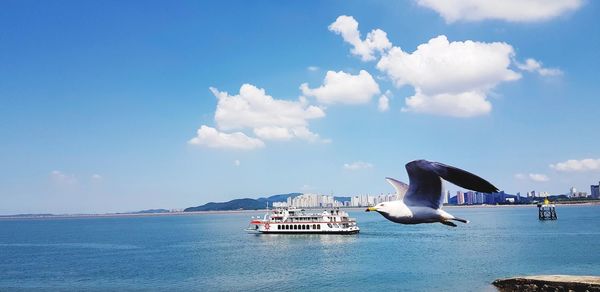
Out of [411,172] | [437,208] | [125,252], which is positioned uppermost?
[411,172]

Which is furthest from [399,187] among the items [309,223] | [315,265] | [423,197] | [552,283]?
[309,223]

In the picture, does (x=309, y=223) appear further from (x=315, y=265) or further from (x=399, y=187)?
(x=399, y=187)

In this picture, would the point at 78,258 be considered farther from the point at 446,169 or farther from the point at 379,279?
the point at 446,169

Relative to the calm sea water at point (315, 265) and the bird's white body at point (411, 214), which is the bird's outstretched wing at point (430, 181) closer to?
the bird's white body at point (411, 214)

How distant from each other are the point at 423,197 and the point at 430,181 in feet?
0.65

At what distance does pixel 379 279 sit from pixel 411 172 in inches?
1350

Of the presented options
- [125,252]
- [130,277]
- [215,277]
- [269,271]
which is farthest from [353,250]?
[125,252]

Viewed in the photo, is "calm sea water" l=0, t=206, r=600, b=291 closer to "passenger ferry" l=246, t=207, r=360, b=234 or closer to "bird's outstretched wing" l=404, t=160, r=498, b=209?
"passenger ferry" l=246, t=207, r=360, b=234

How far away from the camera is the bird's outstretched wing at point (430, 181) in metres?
4.23

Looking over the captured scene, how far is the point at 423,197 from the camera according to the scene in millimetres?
4875

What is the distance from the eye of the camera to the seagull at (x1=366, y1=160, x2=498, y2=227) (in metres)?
4.44

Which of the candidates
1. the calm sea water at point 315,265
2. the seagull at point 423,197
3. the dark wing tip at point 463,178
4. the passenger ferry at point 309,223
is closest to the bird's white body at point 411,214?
the seagull at point 423,197

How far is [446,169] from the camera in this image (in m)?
4.41

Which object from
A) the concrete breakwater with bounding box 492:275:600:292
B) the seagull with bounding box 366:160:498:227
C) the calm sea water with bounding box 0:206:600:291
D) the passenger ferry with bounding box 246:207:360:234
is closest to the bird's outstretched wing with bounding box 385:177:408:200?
the seagull with bounding box 366:160:498:227
